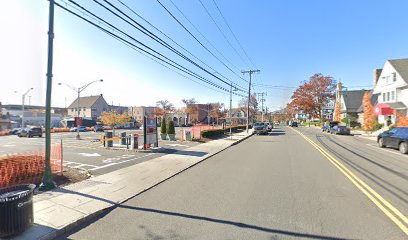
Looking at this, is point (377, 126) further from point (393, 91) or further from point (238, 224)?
point (238, 224)

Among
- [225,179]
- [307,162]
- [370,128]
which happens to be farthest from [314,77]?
[225,179]

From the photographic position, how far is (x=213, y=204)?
510 centimetres

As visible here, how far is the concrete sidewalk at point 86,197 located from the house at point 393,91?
112 feet

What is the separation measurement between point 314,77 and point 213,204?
68.9 m

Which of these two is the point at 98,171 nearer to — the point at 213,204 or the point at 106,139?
the point at 213,204

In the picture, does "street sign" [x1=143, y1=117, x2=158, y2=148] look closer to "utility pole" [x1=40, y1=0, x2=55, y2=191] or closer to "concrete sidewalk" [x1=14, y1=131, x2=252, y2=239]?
"concrete sidewalk" [x1=14, y1=131, x2=252, y2=239]

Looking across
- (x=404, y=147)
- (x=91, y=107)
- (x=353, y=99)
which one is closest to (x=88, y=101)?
(x=91, y=107)

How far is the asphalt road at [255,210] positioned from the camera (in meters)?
3.81

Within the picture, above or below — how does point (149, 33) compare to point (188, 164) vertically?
above

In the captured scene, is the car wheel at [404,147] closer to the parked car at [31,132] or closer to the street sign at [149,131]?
the street sign at [149,131]

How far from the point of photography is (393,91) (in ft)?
104

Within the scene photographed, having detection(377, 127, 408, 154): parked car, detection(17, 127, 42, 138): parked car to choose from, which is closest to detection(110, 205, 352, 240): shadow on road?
detection(377, 127, 408, 154): parked car

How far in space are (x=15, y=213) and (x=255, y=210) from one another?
449 cm

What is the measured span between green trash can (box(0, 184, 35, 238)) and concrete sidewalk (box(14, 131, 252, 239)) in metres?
0.16
